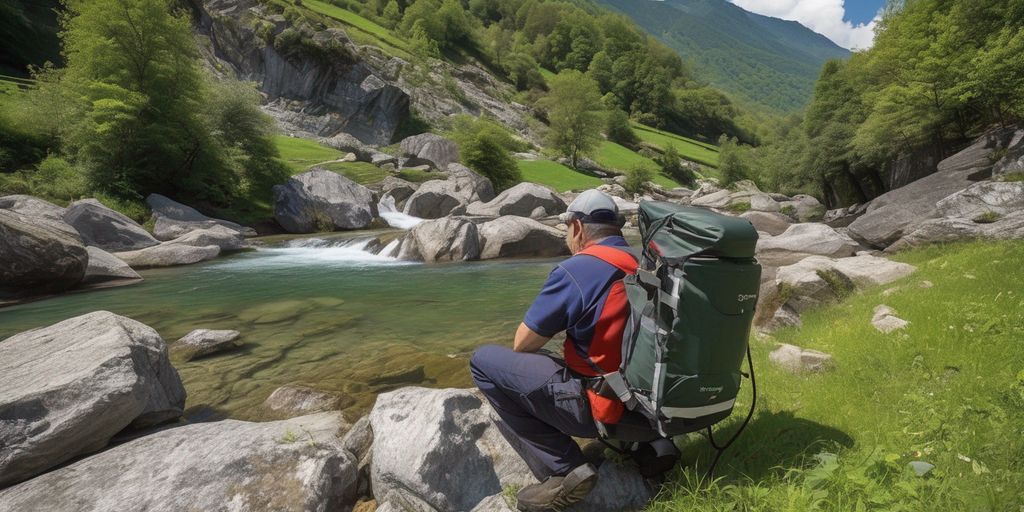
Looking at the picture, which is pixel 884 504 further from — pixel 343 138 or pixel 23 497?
pixel 343 138

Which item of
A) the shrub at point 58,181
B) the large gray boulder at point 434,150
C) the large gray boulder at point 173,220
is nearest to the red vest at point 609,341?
the large gray boulder at point 173,220

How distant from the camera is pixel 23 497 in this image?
4.18 m

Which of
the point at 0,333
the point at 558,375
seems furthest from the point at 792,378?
the point at 0,333

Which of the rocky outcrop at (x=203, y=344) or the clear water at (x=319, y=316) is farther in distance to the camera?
the rocky outcrop at (x=203, y=344)

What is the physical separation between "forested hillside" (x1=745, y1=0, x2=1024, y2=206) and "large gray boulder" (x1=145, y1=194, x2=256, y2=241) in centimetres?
4944

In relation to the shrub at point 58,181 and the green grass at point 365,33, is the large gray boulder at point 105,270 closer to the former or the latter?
the shrub at point 58,181

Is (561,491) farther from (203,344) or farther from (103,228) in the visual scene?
(103,228)

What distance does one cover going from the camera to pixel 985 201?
51.9 feet

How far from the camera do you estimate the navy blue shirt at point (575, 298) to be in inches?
140

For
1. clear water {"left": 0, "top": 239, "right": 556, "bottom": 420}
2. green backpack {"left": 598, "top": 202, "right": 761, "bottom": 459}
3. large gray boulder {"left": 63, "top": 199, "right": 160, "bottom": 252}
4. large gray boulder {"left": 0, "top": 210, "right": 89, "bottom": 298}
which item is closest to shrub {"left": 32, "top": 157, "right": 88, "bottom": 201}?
large gray boulder {"left": 63, "top": 199, "right": 160, "bottom": 252}

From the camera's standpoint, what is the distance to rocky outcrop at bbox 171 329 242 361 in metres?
10.1

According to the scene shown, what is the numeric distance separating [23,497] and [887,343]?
32.4ft

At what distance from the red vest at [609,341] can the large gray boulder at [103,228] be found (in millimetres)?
27774

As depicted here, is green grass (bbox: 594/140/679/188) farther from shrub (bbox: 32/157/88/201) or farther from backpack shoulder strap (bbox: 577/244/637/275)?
backpack shoulder strap (bbox: 577/244/637/275)
